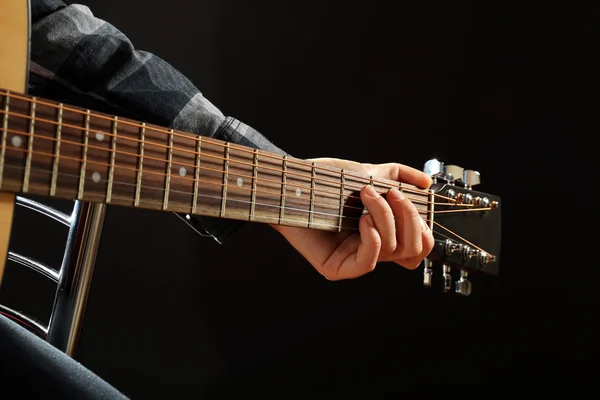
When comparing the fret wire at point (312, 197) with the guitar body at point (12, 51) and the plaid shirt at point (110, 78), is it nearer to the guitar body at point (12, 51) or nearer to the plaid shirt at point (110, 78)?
the plaid shirt at point (110, 78)

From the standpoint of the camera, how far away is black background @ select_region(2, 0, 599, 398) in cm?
172

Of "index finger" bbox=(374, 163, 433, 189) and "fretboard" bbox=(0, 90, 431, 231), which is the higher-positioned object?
"index finger" bbox=(374, 163, 433, 189)

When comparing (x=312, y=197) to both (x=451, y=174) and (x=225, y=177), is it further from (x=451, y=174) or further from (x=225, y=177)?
(x=451, y=174)

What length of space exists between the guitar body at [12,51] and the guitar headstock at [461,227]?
1.96 ft

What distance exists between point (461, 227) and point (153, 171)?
1.77 ft

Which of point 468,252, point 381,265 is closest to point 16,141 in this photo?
point 468,252

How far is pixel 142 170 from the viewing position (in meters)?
0.57

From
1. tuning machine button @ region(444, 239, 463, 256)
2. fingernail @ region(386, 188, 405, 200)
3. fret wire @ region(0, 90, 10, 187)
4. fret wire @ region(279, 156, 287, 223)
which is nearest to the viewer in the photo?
fret wire @ region(0, 90, 10, 187)

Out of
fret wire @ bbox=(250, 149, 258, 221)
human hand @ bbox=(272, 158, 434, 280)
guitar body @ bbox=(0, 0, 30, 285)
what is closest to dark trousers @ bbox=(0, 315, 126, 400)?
guitar body @ bbox=(0, 0, 30, 285)

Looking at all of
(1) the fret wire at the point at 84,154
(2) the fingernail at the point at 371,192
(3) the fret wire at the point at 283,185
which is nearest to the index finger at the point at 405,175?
(2) the fingernail at the point at 371,192

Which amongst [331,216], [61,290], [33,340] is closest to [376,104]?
[331,216]

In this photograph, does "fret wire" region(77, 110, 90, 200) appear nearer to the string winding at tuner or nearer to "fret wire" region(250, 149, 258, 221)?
the string winding at tuner

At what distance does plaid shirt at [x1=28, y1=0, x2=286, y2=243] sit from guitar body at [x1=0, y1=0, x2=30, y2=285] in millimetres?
224

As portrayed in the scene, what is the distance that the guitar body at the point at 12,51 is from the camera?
1.59 feet
